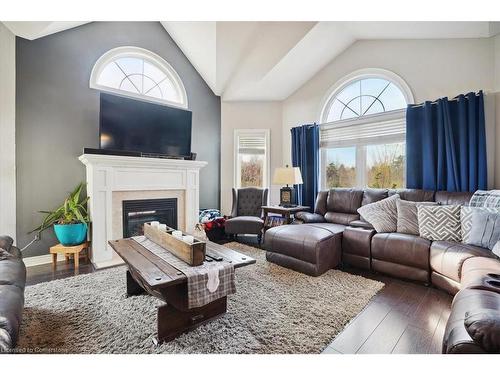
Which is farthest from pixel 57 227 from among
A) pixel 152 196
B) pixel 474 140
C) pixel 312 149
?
pixel 474 140

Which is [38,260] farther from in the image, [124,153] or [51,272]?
[124,153]

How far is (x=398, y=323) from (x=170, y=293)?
162 centimetres

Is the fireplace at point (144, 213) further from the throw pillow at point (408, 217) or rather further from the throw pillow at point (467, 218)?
the throw pillow at point (467, 218)

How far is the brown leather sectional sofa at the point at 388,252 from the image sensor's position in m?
1.50

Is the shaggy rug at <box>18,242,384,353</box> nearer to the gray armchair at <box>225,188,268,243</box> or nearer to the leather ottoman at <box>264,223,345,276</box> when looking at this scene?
the leather ottoman at <box>264,223,345,276</box>

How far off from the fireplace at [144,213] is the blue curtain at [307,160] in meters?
2.26

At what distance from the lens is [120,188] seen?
3301 mm

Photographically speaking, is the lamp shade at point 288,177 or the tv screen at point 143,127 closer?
the tv screen at point 143,127

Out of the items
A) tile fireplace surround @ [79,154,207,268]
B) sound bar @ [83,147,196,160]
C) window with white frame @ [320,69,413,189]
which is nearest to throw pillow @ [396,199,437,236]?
window with white frame @ [320,69,413,189]

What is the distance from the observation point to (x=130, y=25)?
3756 mm

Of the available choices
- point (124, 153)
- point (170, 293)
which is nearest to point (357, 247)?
point (170, 293)

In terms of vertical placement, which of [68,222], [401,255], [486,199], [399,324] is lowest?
[399,324]

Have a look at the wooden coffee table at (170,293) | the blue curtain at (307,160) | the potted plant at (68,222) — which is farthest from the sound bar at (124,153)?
the blue curtain at (307,160)
